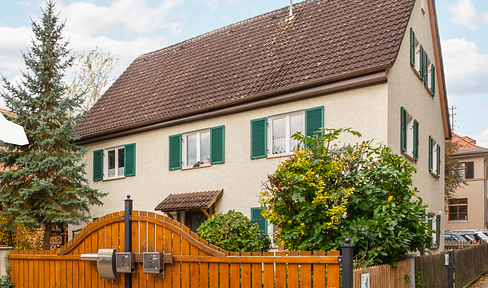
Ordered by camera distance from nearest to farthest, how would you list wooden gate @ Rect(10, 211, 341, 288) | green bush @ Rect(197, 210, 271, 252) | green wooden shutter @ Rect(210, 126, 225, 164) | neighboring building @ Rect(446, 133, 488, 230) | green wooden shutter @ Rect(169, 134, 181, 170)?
wooden gate @ Rect(10, 211, 341, 288)
green bush @ Rect(197, 210, 271, 252)
green wooden shutter @ Rect(210, 126, 225, 164)
green wooden shutter @ Rect(169, 134, 181, 170)
neighboring building @ Rect(446, 133, 488, 230)

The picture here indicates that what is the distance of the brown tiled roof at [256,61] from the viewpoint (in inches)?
625

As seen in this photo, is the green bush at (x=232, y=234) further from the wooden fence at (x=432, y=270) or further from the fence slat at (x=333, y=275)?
the fence slat at (x=333, y=275)

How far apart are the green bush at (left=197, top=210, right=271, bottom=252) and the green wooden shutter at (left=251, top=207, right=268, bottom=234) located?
202 inches

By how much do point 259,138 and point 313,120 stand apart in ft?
6.38

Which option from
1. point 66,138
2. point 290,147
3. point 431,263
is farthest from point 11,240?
point 431,263

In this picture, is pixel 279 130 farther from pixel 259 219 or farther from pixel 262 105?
pixel 259 219

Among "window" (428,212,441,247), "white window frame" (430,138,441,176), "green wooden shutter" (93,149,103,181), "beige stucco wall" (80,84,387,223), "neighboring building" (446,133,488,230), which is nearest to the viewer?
"beige stucco wall" (80,84,387,223)

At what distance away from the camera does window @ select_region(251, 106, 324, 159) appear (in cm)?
1585

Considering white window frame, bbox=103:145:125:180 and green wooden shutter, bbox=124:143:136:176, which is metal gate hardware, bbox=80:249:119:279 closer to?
green wooden shutter, bbox=124:143:136:176

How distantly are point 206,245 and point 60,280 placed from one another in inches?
118

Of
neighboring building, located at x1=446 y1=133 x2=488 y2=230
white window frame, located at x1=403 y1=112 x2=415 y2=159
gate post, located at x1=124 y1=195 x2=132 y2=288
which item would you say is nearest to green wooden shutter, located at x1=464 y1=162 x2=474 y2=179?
neighboring building, located at x1=446 y1=133 x2=488 y2=230

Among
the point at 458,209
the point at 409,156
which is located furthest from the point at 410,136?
the point at 458,209

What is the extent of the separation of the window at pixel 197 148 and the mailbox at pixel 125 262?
9976 mm

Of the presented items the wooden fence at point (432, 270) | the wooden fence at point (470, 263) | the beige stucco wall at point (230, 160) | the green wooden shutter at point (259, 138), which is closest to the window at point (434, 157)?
the wooden fence at point (470, 263)
